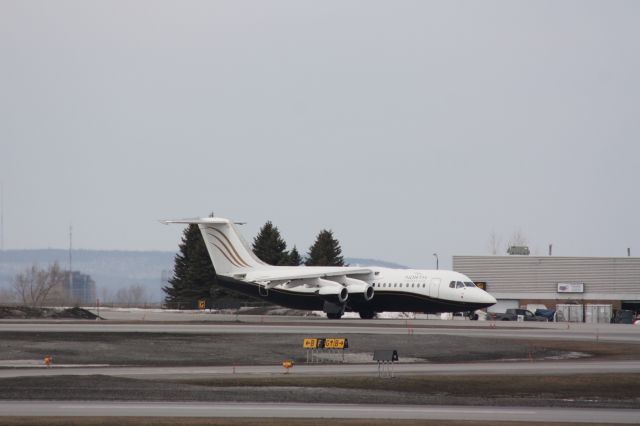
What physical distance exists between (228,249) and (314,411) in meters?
52.5

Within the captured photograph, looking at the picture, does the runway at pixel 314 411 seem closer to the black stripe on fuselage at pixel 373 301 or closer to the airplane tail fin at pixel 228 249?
the black stripe on fuselage at pixel 373 301

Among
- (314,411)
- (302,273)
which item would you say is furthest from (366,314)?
(314,411)

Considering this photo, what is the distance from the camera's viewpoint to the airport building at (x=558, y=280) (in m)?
99.8

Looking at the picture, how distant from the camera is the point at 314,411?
29516 millimetres

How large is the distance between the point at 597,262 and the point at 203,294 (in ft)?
125

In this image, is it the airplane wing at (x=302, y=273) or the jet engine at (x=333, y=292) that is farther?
the airplane wing at (x=302, y=273)

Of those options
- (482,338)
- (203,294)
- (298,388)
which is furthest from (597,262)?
(298,388)

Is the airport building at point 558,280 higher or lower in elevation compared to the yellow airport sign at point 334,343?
higher

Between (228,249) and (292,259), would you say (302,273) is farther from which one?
(292,259)

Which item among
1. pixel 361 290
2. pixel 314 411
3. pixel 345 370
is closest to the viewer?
pixel 314 411

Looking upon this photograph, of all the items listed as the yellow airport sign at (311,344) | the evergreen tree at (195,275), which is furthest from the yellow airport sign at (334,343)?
the evergreen tree at (195,275)

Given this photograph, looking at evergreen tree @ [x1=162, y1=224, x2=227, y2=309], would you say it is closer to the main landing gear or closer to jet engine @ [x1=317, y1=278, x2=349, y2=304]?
the main landing gear

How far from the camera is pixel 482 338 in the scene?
56.3 meters

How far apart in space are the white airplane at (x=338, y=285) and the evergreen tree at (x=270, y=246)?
111ft
